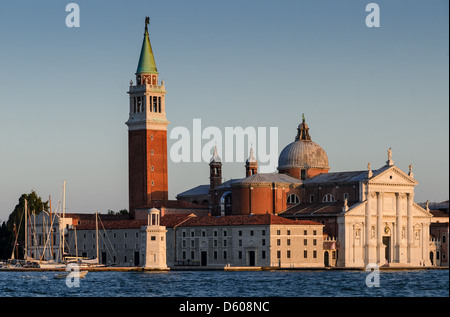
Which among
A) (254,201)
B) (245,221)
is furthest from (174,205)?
(245,221)

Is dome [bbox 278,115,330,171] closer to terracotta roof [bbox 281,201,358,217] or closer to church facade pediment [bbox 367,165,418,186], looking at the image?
terracotta roof [bbox 281,201,358,217]

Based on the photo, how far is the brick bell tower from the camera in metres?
88.5

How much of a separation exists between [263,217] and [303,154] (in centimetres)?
1298

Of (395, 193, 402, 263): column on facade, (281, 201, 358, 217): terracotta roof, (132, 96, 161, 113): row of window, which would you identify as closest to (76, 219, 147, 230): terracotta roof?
(132, 96, 161, 113): row of window

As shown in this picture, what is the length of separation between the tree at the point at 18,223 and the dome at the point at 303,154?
20.0 meters

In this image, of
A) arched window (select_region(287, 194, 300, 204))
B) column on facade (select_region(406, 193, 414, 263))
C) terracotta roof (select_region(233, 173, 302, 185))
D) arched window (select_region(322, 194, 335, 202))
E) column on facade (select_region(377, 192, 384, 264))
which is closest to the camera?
column on facade (select_region(377, 192, 384, 264))

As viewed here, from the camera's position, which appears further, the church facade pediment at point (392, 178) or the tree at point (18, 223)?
the tree at point (18, 223)

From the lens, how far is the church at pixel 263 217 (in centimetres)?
7775

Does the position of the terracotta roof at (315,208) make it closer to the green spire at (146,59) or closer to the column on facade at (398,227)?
the column on facade at (398,227)

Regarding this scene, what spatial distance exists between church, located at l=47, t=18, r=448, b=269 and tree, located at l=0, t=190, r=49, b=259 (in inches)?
182

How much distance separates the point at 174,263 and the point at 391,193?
54.5 ft

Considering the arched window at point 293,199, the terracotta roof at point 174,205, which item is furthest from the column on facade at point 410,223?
the terracotta roof at point 174,205

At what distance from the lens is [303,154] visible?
90000mm
